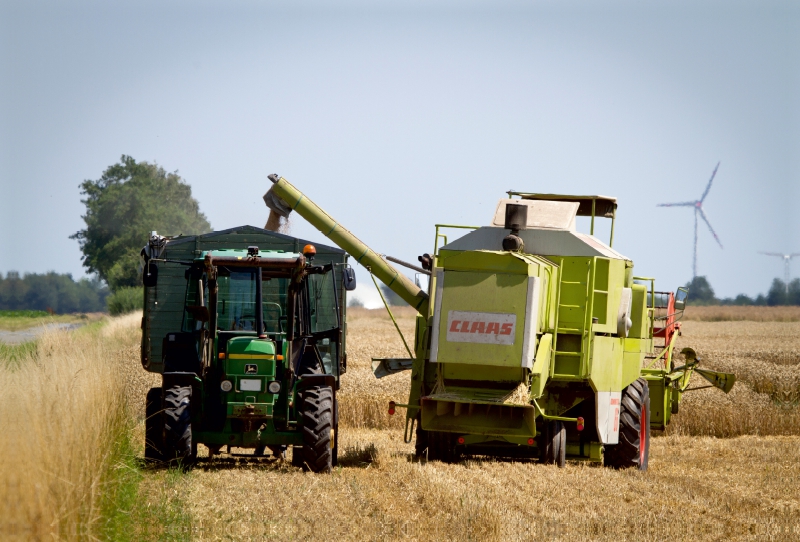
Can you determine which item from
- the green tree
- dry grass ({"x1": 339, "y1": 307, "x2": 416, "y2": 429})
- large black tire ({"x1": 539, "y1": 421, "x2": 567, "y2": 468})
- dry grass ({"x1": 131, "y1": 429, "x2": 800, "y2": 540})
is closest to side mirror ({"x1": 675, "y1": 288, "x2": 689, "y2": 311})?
dry grass ({"x1": 131, "y1": 429, "x2": 800, "y2": 540})

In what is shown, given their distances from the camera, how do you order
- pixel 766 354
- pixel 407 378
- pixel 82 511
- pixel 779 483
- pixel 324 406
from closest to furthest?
pixel 82 511 → pixel 324 406 → pixel 779 483 → pixel 407 378 → pixel 766 354

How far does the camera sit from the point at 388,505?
978 cm

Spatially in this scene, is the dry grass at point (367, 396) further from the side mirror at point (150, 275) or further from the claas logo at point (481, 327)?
the side mirror at point (150, 275)

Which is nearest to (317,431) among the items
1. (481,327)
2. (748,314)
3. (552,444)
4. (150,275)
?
(481,327)

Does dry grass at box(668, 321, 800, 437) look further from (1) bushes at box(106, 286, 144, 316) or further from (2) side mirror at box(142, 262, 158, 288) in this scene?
(1) bushes at box(106, 286, 144, 316)

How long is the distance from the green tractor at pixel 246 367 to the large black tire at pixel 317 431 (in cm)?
1

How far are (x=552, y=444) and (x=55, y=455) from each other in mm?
7453

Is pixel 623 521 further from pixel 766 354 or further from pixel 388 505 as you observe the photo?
pixel 766 354

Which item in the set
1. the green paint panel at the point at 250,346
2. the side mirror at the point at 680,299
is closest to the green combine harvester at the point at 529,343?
the green paint panel at the point at 250,346

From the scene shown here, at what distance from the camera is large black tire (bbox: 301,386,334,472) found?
37.6 ft

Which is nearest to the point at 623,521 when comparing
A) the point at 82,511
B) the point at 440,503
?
the point at 440,503

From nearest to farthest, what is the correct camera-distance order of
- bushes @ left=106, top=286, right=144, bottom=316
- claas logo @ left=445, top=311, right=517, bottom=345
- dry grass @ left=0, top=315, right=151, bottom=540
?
1. dry grass @ left=0, top=315, right=151, bottom=540
2. claas logo @ left=445, top=311, right=517, bottom=345
3. bushes @ left=106, top=286, right=144, bottom=316

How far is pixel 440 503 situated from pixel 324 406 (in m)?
2.21

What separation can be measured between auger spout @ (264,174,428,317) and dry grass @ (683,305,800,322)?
1909 inches
